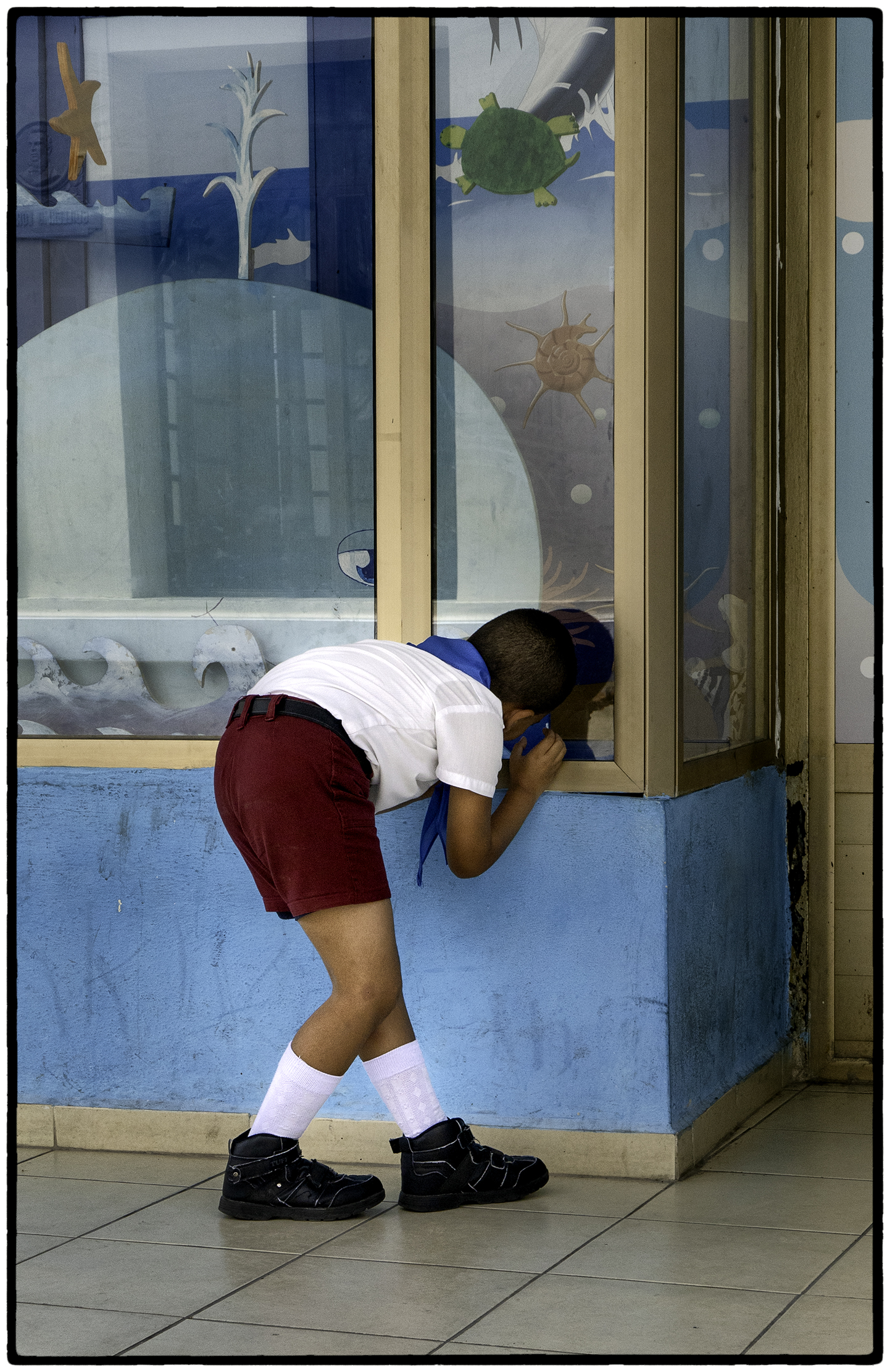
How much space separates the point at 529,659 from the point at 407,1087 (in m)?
0.95

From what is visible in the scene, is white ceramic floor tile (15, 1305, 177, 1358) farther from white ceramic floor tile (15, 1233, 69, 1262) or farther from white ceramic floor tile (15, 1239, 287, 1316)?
white ceramic floor tile (15, 1233, 69, 1262)

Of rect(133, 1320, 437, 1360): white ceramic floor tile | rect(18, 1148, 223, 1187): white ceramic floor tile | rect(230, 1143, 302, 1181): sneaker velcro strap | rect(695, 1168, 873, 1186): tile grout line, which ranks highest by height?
rect(230, 1143, 302, 1181): sneaker velcro strap

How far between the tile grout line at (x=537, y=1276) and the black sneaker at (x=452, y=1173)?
238mm

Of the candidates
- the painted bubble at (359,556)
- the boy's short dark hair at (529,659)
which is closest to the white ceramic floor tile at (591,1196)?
the boy's short dark hair at (529,659)

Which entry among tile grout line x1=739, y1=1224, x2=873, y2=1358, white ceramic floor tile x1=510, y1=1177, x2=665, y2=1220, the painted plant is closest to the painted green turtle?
the painted plant

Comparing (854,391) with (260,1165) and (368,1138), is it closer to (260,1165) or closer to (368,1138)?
(368,1138)

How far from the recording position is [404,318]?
357 cm

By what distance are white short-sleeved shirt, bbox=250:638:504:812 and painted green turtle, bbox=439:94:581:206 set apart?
1173 millimetres

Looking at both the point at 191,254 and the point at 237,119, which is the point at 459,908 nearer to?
the point at 191,254

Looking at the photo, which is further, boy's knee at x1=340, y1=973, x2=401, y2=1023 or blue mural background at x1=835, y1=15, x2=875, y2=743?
blue mural background at x1=835, y1=15, x2=875, y2=743

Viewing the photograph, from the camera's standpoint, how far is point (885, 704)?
5.85ft

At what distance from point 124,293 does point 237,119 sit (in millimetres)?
518

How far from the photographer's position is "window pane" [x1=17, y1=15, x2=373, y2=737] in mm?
3691

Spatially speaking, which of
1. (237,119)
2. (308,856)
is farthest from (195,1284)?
(237,119)
